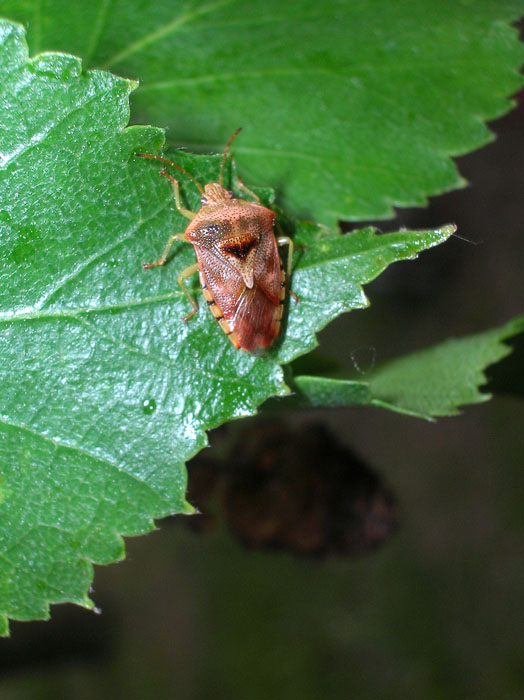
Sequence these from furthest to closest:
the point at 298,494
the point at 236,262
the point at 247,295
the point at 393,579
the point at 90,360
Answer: the point at 393,579 < the point at 298,494 < the point at 236,262 < the point at 247,295 < the point at 90,360

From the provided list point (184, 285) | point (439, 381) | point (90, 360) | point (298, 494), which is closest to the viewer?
point (90, 360)

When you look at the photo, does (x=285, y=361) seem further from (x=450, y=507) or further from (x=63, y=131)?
(x=450, y=507)

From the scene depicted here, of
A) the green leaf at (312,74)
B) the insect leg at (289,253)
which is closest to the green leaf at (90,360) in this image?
the insect leg at (289,253)

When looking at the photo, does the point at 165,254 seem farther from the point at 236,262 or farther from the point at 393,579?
the point at 393,579

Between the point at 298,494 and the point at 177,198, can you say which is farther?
the point at 298,494

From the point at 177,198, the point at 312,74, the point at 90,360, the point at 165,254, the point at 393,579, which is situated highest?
the point at 312,74

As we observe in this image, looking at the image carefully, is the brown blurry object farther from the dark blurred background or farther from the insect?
the dark blurred background

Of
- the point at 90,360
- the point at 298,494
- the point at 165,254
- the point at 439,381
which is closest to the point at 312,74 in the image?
the point at 165,254
